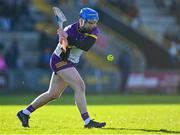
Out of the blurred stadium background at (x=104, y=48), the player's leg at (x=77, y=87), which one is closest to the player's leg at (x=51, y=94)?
the player's leg at (x=77, y=87)

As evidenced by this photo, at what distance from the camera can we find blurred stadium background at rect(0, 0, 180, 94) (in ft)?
109

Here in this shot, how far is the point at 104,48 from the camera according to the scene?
36188 millimetres

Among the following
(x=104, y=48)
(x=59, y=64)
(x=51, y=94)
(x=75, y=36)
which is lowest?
(x=104, y=48)

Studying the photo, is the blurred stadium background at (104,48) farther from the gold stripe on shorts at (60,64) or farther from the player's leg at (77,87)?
the player's leg at (77,87)

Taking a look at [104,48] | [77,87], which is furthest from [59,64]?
[104,48]

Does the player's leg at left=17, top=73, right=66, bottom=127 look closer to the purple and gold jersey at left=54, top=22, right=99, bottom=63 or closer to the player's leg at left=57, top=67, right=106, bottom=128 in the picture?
the player's leg at left=57, top=67, right=106, bottom=128

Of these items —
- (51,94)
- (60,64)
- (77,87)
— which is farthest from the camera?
(51,94)

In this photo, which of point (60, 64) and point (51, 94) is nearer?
point (60, 64)

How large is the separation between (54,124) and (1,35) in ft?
68.4

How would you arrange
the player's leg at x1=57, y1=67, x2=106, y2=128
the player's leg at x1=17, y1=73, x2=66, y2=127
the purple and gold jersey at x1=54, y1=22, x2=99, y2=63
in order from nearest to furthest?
1. the player's leg at x1=57, y1=67, x2=106, y2=128
2. the purple and gold jersey at x1=54, y1=22, x2=99, y2=63
3. the player's leg at x1=17, y1=73, x2=66, y2=127

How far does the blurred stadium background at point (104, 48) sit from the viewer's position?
3319 cm

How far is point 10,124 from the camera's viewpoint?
1433 cm

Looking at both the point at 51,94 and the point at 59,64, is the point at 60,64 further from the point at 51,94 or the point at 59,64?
the point at 51,94

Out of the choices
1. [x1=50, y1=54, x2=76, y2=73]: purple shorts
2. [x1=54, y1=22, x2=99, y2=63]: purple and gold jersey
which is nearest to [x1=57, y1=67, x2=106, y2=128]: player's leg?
[x1=50, y1=54, x2=76, y2=73]: purple shorts
